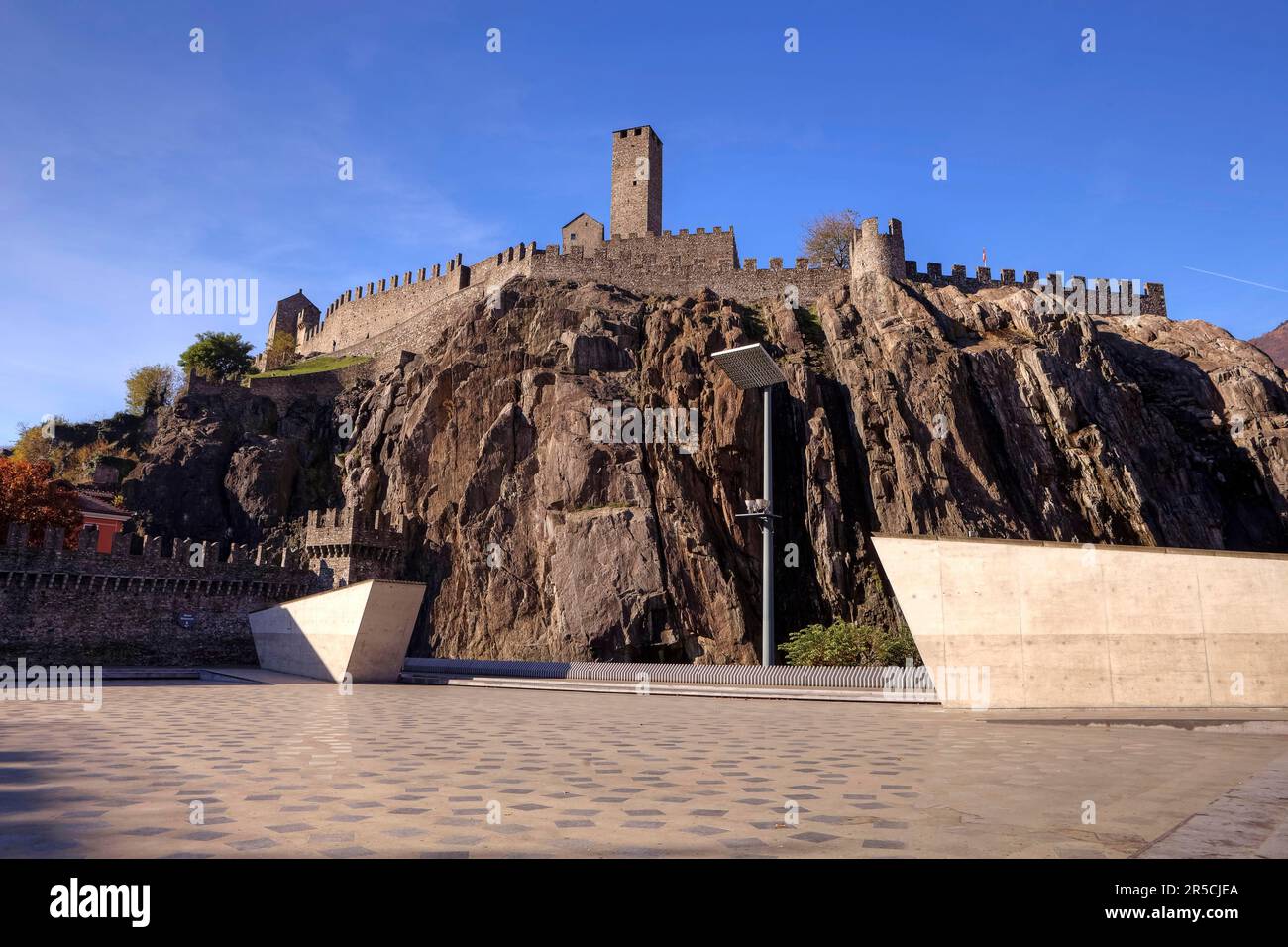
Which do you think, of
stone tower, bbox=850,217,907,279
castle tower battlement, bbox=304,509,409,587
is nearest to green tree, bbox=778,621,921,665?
castle tower battlement, bbox=304,509,409,587

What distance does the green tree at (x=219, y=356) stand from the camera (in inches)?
3216

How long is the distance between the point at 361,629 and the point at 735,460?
25.1 meters

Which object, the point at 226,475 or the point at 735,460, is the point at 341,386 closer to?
the point at 226,475

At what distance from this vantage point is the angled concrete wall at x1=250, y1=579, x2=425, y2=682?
2811 centimetres

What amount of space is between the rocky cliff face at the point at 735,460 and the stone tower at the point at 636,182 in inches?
517

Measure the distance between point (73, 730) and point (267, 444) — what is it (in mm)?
47501

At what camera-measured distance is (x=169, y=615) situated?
43.4 meters

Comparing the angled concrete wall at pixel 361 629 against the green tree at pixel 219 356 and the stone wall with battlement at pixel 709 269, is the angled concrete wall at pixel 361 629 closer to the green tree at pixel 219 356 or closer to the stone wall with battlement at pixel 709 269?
the stone wall with battlement at pixel 709 269

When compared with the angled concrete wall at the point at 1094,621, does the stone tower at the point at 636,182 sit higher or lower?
higher

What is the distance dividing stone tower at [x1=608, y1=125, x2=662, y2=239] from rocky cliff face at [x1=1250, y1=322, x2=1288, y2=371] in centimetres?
11670

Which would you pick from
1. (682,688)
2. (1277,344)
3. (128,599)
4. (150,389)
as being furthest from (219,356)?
(1277,344)

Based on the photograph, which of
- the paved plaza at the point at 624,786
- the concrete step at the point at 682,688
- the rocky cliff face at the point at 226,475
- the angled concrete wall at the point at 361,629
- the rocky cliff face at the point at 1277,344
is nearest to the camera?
the paved plaza at the point at 624,786

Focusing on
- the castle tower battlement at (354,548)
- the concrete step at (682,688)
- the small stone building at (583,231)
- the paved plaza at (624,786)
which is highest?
the small stone building at (583,231)

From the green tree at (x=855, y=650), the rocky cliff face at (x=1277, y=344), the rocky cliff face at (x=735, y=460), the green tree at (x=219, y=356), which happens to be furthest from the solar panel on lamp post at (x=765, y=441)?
the rocky cliff face at (x=1277, y=344)
